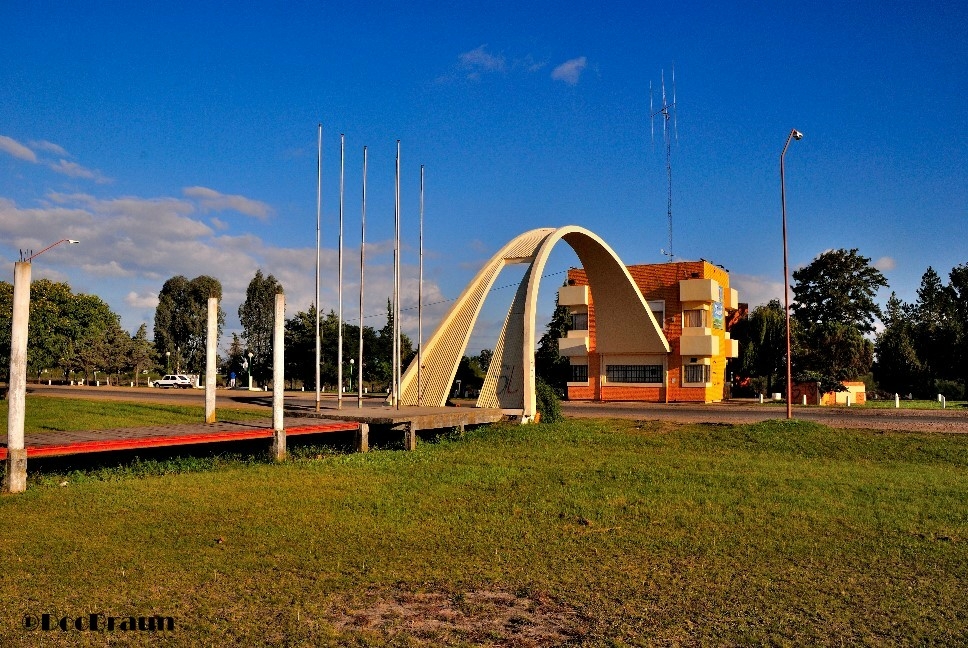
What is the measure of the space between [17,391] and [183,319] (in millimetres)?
82001

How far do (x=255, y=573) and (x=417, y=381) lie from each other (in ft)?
61.5

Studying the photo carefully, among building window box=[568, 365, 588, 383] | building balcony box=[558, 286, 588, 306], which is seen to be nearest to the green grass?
building window box=[568, 365, 588, 383]

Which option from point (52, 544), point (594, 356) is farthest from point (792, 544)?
point (594, 356)

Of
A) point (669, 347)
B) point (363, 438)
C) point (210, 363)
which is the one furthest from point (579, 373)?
point (210, 363)

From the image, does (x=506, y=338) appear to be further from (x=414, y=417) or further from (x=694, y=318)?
(x=694, y=318)

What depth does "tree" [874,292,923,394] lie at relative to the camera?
203ft

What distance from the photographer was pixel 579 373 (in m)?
49.2

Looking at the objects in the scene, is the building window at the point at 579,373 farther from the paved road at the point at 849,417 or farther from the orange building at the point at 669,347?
the paved road at the point at 849,417

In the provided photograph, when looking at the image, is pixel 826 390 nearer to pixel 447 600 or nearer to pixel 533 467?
pixel 533 467

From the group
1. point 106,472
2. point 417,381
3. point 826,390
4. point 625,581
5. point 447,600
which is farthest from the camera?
point 826,390

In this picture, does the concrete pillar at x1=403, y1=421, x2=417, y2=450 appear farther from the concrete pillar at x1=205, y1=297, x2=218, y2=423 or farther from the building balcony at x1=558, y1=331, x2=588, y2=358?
the building balcony at x1=558, y1=331, x2=588, y2=358

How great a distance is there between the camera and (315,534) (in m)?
9.57

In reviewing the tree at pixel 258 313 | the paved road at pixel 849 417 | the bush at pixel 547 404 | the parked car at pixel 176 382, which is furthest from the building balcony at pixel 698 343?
the tree at pixel 258 313

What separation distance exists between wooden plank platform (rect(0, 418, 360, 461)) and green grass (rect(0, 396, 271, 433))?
14.1ft
